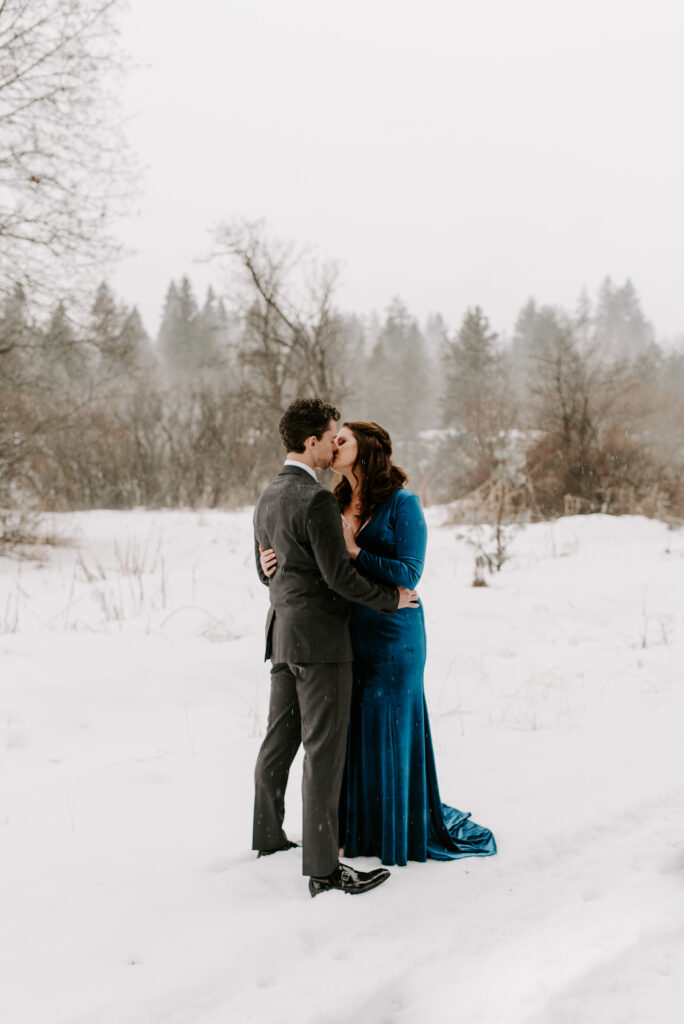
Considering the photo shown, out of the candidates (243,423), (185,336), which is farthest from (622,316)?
(243,423)

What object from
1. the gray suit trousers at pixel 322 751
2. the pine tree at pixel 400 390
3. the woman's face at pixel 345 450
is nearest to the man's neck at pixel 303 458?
the woman's face at pixel 345 450

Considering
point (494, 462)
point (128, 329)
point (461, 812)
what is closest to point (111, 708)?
point (461, 812)

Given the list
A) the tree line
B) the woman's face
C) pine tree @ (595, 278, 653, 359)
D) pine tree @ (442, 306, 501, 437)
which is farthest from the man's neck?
pine tree @ (595, 278, 653, 359)

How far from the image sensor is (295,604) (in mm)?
2992

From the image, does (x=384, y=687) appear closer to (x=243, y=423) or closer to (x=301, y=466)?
(x=301, y=466)

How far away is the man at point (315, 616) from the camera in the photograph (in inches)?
115

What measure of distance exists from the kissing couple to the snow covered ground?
7.9 inches

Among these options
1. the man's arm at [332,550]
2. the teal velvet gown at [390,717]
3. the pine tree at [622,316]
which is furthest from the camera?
the pine tree at [622,316]

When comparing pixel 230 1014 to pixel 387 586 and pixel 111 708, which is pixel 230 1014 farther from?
pixel 111 708

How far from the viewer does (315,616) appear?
9.77ft

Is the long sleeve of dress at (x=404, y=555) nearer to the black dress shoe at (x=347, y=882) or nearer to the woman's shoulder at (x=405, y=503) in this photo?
the woman's shoulder at (x=405, y=503)

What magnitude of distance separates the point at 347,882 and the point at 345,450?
185 centimetres

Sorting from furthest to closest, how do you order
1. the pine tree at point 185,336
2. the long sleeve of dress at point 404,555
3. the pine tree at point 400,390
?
the pine tree at point 185,336, the pine tree at point 400,390, the long sleeve of dress at point 404,555

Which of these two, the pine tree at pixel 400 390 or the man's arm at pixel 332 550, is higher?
the pine tree at pixel 400 390
